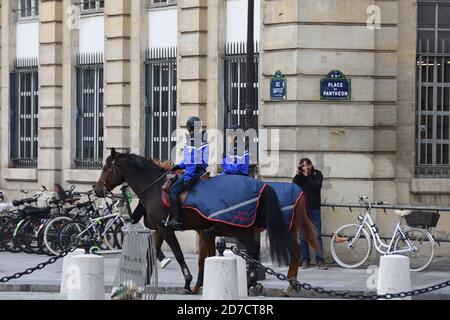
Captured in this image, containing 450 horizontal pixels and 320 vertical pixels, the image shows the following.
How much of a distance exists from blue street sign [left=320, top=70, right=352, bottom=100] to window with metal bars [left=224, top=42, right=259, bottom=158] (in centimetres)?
225

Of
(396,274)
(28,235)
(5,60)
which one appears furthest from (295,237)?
(5,60)

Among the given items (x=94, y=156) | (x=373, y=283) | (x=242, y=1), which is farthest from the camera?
(x=94, y=156)

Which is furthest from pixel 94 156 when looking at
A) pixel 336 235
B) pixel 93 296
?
pixel 93 296

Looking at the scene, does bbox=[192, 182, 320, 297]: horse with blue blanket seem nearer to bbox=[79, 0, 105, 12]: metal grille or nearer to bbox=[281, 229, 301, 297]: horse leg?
bbox=[281, 229, 301, 297]: horse leg

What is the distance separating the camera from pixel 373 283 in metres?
19.2

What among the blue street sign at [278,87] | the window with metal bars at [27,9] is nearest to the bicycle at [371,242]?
the blue street sign at [278,87]

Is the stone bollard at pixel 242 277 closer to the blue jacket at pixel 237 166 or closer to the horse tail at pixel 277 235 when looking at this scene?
the horse tail at pixel 277 235

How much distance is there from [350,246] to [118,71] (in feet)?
23.0

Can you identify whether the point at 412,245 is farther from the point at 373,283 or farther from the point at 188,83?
the point at 188,83

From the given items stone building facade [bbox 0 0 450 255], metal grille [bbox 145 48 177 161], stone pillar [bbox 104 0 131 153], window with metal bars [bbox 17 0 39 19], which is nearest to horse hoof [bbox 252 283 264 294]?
stone building facade [bbox 0 0 450 255]

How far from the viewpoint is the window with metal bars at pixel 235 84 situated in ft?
79.5

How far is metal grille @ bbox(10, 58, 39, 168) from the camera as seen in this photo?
28.9 metres
